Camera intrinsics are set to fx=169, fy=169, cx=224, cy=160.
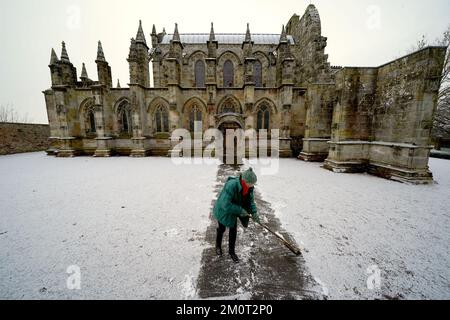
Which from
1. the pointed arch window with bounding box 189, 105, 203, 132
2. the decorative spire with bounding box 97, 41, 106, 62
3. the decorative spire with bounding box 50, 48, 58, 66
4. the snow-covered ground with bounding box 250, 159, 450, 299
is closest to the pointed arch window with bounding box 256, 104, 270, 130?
the pointed arch window with bounding box 189, 105, 203, 132

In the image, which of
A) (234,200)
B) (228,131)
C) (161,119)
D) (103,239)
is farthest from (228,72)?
(103,239)

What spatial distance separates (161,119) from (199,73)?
9.72 metres

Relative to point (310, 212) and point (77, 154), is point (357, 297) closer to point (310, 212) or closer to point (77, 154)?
point (310, 212)

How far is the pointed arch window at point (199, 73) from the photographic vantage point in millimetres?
21094

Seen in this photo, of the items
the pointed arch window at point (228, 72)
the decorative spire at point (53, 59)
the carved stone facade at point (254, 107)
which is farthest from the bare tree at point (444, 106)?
the decorative spire at point (53, 59)

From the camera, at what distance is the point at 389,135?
807 cm

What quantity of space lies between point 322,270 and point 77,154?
19.4 m

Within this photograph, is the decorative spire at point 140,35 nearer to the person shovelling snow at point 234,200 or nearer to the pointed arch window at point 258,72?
the pointed arch window at point 258,72

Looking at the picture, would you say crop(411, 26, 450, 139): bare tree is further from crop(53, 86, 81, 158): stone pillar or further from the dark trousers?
crop(53, 86, 81, 158): stone pillar

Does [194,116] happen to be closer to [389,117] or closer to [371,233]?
[389,117]

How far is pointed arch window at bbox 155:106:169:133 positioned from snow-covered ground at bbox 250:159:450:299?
11771 mm

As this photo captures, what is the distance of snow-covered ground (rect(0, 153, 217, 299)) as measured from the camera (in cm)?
235
